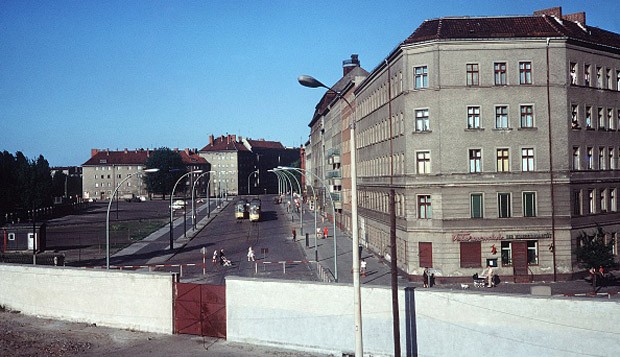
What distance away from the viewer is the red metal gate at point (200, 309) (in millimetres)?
24406

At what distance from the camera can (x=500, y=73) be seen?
3566 centimetres

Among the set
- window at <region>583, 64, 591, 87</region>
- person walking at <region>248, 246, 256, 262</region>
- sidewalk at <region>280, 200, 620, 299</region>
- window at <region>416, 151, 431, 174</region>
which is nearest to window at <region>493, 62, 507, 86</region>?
window at <region>583, 64, 591, 87</region>

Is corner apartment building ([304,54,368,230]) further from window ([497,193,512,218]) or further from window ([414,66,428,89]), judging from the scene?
window ([497,193,512,218])

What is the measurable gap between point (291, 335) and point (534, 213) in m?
18.9

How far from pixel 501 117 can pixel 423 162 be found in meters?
5.33

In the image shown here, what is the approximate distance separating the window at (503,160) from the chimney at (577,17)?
13.1 meters

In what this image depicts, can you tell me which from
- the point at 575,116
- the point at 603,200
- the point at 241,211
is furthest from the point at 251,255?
the point at 241,211

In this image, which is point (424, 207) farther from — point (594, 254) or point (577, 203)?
point (594, 254)

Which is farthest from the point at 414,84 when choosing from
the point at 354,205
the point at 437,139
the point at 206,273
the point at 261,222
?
the point at 261,222

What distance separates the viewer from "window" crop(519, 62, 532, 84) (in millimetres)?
35594

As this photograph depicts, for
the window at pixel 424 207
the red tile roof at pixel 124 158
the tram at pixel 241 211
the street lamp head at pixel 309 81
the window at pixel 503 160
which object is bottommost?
the tram at pixel 241 211

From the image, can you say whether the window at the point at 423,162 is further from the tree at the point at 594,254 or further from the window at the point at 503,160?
the tree at the point at 594,254

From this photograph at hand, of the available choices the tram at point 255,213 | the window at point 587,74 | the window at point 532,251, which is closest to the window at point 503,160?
the window at point 532,251

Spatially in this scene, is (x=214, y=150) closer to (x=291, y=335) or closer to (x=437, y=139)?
(x=437, y=139)
